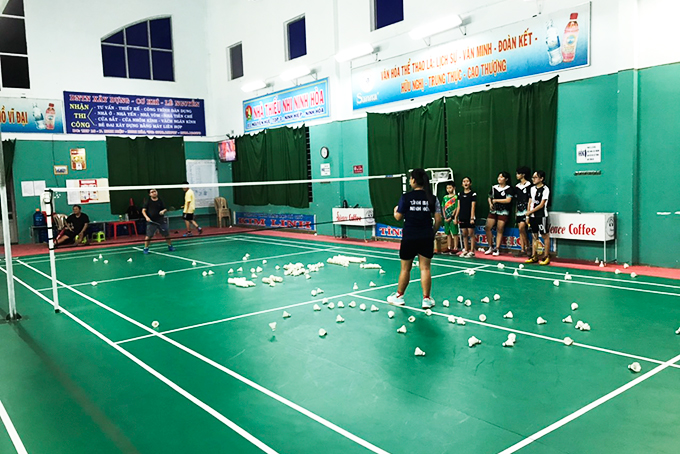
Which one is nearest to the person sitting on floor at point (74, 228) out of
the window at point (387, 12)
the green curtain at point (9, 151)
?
the green curtain at point (9, 151)

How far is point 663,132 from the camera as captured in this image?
10.6 metres

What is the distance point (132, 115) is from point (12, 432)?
20.0 metres

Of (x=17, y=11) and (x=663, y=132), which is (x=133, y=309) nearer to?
(x=663, y=132)

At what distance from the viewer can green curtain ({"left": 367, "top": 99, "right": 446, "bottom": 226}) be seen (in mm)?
14742

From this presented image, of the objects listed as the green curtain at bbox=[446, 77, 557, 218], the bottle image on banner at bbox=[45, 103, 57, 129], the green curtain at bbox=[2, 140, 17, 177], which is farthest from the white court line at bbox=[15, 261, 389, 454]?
the bottle image on banner at bbox=[45, 103, 57, 129]

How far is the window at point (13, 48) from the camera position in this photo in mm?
19734

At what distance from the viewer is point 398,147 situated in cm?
1592

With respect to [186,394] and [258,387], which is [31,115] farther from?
[258,387]

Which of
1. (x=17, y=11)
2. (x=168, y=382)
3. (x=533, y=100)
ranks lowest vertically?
(x=168, y=382)

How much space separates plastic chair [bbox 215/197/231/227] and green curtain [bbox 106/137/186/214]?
168 cm

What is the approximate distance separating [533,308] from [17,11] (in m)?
21.2

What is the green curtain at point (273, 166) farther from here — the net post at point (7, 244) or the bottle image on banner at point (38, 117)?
the net post at point (7, 244)

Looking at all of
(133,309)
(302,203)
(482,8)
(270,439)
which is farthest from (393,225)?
(270,439)

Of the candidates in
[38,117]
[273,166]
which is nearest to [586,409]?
[273,166]
